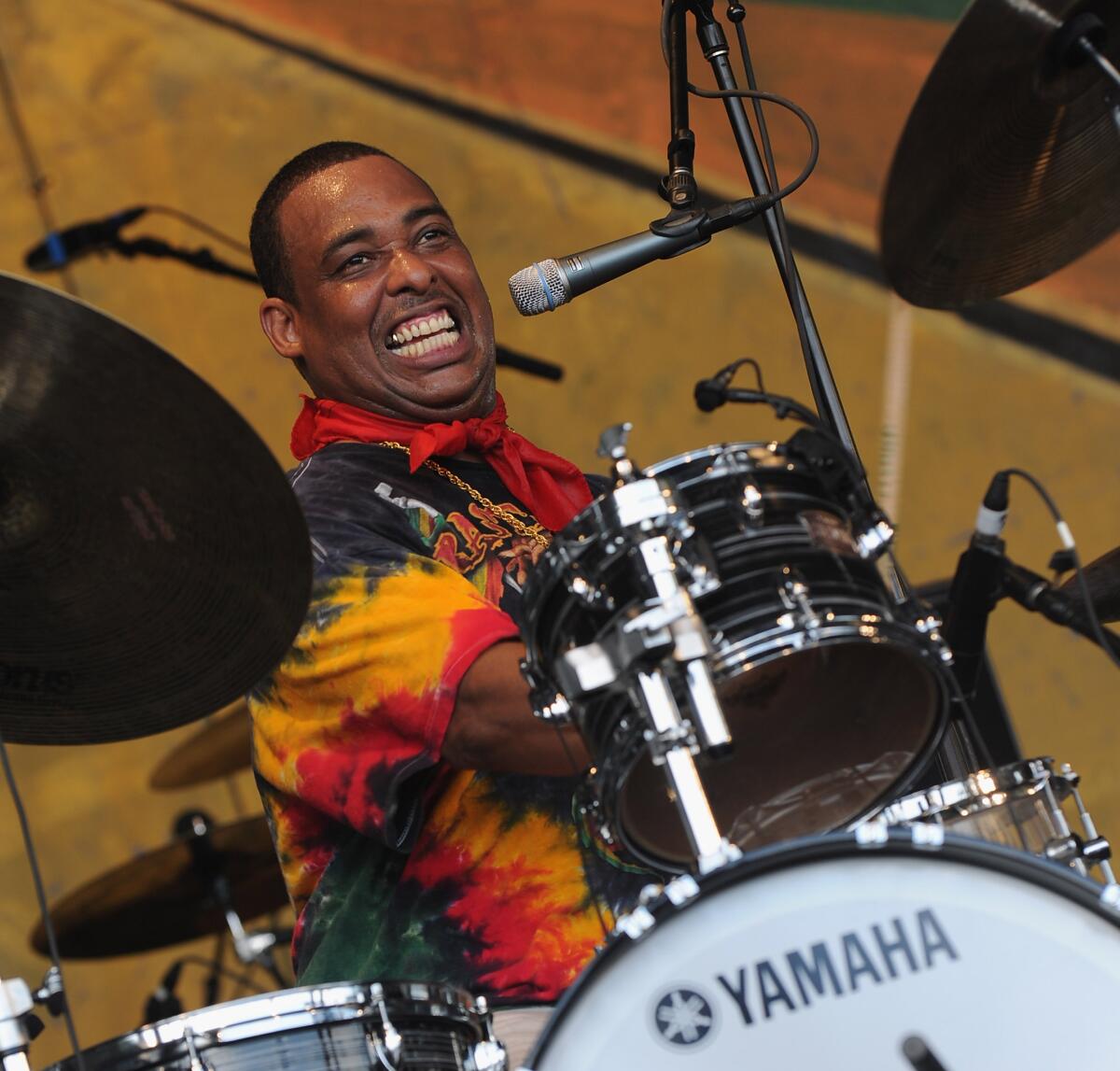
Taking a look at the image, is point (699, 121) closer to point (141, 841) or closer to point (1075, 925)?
point (141, 841)

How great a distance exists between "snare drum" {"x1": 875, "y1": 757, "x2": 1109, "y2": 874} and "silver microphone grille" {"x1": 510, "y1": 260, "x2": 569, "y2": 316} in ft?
1.96

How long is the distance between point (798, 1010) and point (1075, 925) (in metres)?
0.21

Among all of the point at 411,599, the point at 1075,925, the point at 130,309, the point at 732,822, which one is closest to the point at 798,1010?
the point at 1075,925

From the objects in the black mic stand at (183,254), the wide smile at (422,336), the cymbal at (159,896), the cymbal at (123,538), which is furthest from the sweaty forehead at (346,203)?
the cymbal at (159,896)

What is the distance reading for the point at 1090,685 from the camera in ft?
12.2

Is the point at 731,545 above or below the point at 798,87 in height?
below

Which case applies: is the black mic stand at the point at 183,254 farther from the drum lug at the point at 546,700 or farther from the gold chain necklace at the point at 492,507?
the drum lug at the point at 546,700

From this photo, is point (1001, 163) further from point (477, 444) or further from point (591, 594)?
point (591, 594)

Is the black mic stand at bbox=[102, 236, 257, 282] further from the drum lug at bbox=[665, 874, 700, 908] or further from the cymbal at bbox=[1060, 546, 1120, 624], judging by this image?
the drum lug at bbox=[665, 874, 700, 908]

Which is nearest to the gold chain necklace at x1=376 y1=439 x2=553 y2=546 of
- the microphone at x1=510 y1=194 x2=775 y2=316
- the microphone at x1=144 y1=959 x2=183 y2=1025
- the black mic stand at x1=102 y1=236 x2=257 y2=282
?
the microphone at x1=510 y1=194 x2=775 y2=316

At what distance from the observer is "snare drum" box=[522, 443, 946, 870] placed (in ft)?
4.10

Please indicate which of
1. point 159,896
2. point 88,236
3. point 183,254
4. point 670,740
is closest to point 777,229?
point 670,740

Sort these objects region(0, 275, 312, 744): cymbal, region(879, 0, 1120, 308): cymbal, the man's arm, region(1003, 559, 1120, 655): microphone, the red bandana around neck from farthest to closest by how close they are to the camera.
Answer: the red bandana around neck → region(879, 0, 1120, 308): cymbal → region(1003, 559, 1120, 655): microphone → the man's arm → region(0, 275, 312, 744): cymbal

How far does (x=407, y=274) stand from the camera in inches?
77.5
